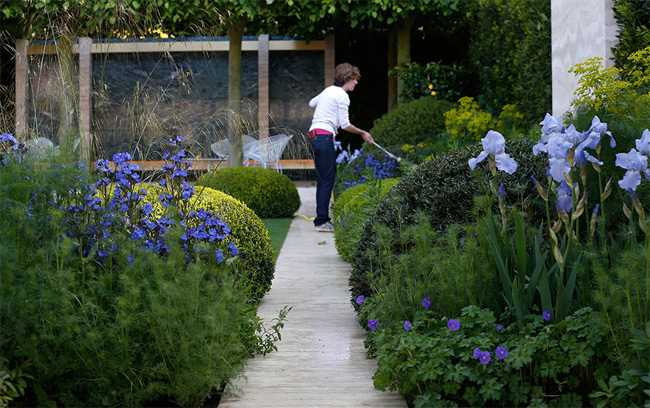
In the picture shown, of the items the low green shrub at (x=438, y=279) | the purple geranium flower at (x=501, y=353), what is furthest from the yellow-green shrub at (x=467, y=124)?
the purple geranium flower at (x=501, y=353)

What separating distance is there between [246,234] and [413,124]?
25.0ft

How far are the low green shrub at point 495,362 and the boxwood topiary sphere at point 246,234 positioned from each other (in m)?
1.94

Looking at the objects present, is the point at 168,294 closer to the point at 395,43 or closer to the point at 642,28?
the point at 642,28

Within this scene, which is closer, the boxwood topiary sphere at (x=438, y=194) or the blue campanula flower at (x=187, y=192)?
the blue campanula flower at (x=187, y=192)

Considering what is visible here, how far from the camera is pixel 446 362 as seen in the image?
4.07 metres

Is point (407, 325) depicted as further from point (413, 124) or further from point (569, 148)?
point (413, 124)

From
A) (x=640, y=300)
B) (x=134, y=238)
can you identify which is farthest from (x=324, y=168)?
(x=640, y=300)

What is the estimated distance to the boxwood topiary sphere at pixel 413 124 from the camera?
1350 centimetres

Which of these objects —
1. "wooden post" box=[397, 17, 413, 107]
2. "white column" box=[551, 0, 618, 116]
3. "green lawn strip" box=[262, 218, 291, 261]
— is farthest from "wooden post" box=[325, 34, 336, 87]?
"white column" box=[551, 0, 618, 116]

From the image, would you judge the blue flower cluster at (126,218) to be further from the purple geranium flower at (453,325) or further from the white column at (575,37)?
the white column at (575,37)

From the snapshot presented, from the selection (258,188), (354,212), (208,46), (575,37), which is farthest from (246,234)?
(208,46)

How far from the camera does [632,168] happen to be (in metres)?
4.02

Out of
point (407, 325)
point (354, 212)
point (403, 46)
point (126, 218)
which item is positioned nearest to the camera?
point (407, 325)

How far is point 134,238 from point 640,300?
86.9 inches
